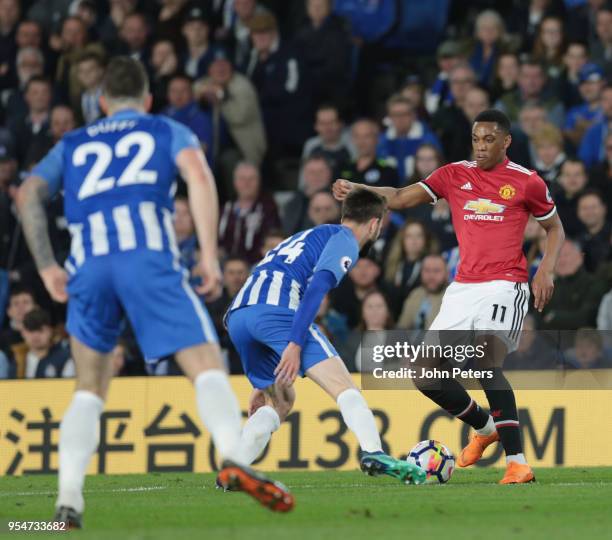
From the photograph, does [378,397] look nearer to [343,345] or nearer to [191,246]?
[343,345]

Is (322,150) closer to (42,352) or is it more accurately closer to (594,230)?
(594,230)

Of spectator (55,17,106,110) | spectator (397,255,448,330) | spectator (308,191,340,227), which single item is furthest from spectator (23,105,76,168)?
spectator (397,255,448,330)

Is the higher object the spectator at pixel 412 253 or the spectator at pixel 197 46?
the spectator at pixel 197 46

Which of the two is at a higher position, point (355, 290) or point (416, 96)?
point (416, 96)

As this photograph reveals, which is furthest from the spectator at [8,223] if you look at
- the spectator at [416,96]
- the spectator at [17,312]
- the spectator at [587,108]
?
the spectator at [587,108]

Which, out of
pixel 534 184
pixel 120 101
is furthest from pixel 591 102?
pixel 120 101

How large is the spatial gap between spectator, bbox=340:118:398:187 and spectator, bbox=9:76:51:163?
4016mm

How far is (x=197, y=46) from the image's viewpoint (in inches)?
703

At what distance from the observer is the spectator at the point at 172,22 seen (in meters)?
18.2

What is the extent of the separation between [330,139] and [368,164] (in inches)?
43.6

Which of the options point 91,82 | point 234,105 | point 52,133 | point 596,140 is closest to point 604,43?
point 596,140

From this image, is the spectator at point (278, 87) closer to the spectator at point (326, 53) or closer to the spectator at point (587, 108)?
the spectator at point (326, 53)

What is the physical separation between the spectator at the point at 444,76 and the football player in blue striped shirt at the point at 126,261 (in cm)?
950

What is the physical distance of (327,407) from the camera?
41.7 feet
